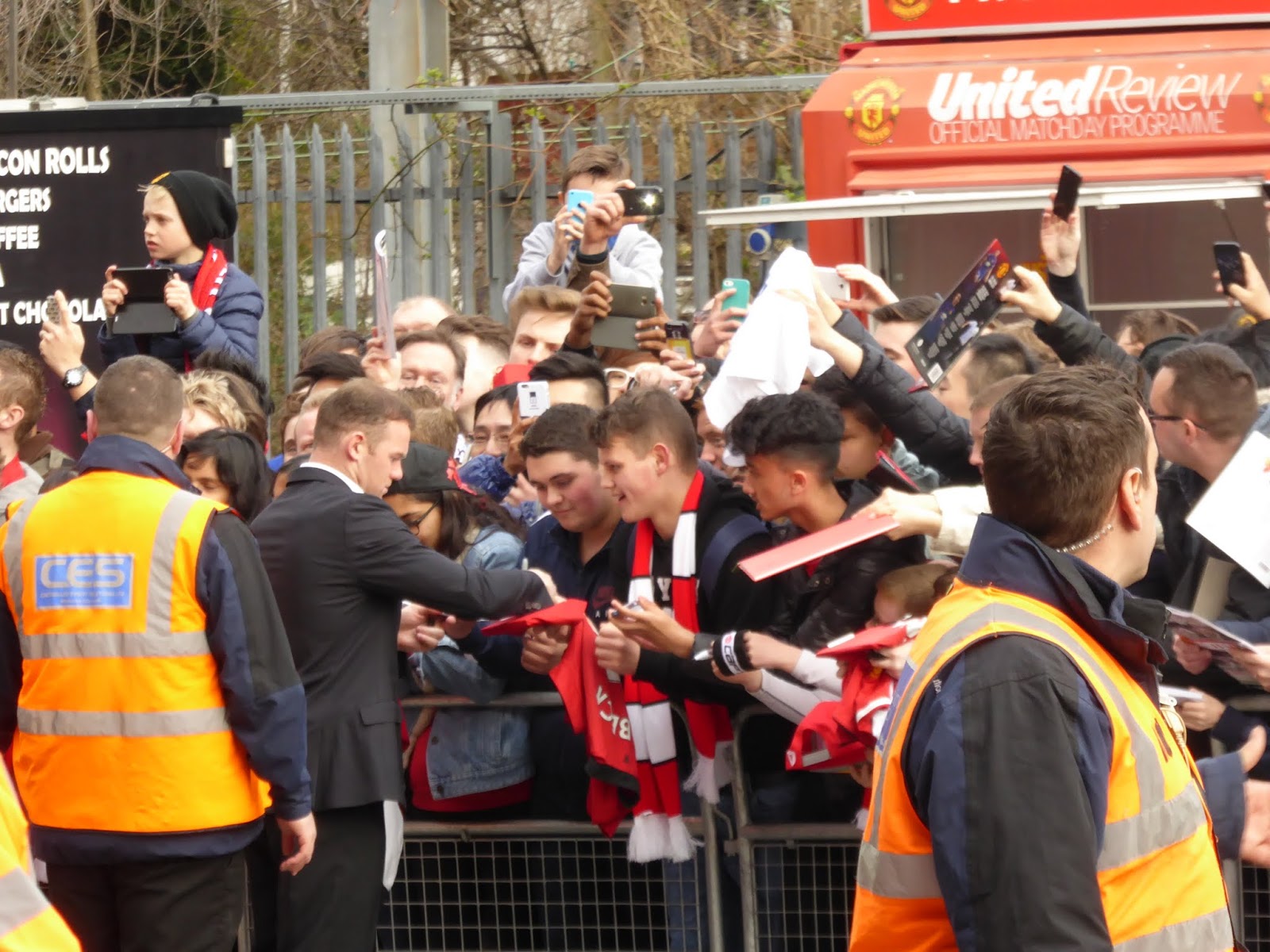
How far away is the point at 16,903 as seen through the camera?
2.10 m

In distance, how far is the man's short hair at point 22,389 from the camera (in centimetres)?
604

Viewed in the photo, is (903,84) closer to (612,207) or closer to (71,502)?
(612,207)

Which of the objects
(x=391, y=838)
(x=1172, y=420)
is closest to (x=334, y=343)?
(x=391, y=838)

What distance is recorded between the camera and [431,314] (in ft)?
27.1

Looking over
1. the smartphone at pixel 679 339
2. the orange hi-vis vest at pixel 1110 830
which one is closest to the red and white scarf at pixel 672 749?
the smartphone at pixel 679 339

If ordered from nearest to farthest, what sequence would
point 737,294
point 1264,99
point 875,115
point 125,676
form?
1. point 125,676
2. point 737,294
3. point 1264,99
4. point 875,115

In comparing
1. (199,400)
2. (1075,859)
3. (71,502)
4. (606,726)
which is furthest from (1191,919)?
(199,400)

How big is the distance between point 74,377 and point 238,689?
9.70 ft

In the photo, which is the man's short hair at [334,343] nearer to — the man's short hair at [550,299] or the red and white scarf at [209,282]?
the red and white scarf at [209,282]

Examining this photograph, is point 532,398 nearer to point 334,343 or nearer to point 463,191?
point 334,343

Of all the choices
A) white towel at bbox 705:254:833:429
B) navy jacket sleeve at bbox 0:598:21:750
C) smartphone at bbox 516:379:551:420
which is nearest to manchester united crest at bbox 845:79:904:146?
smartphone at bbox 516:379:551:420

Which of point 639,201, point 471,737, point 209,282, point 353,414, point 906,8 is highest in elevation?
point 906,8

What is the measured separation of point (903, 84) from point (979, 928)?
6.77 metres

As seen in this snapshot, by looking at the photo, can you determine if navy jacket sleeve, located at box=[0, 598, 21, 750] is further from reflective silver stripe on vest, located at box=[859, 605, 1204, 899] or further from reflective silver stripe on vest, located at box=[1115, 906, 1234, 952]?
reflective silver stripe on vest, located at box=[1115, 906, 1234, 952]
